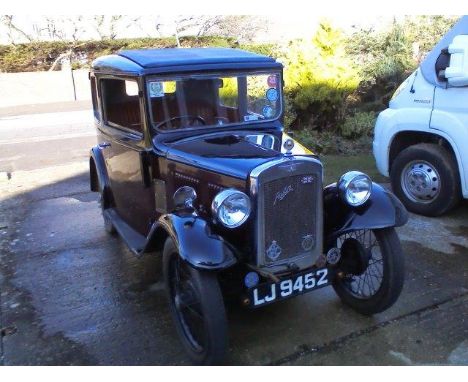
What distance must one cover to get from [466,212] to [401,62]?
20.4ft

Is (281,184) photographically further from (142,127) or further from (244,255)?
(142,127)

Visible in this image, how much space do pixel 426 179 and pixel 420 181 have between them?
0.08m

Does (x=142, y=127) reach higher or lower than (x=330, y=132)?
higher

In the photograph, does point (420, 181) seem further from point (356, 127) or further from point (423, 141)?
point (356, 127)

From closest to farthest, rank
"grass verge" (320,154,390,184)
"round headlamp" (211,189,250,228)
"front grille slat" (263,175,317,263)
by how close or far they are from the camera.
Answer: "round headlamp" (211,189,250,228)
"front grille slat" (263,175,317,263)
"grass verge" (320,154,390,184)

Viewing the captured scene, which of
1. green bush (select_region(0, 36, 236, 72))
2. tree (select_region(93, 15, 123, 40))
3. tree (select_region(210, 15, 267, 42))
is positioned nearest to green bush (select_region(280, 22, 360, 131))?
green bush (select_region(0, 36, 236, 72))

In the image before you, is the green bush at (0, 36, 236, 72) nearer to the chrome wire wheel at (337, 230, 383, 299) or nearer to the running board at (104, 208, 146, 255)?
the running board at (104, 208, 146, 255)

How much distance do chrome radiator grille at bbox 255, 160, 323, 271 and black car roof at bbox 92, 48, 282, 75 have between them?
1.18 m

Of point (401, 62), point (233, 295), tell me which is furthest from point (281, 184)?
point (401, 62)

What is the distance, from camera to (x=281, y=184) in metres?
2.72

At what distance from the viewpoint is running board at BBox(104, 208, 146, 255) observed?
3604mm

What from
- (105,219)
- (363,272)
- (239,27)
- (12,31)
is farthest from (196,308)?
(239,27)

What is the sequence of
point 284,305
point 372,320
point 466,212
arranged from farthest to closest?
point 466,212 < point 284,305 < point 372,320

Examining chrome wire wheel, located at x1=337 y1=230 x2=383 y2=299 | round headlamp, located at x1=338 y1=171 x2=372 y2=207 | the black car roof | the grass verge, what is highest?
the black car roof
